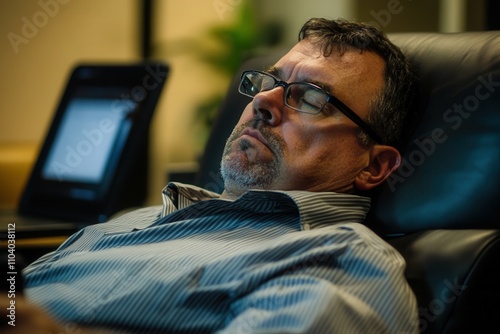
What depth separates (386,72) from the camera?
1568 millimetres

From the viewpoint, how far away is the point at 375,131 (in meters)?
1.54

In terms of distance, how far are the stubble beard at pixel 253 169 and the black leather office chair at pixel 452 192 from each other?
213mm

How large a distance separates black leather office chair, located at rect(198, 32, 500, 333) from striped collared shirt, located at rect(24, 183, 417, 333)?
90 millimetres

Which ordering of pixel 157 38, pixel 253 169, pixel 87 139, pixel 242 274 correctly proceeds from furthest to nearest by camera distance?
pixel 157 38 < pixel 87 139 < pixel 253 169 < pixel 242 274

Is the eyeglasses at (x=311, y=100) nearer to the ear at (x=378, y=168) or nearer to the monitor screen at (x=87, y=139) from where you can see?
the ear at (x=378, y=168)

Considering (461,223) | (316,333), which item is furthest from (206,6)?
(316,333)

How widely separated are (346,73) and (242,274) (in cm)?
55

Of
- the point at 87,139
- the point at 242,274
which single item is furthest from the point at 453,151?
the point at 87,139

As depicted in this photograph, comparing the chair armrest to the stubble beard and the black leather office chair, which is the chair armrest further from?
the stubble beard

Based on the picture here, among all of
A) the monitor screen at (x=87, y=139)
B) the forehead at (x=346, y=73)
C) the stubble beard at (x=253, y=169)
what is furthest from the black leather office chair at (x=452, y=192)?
the monitor screen at (x=87, y=139)

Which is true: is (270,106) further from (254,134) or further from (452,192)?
(452,192)

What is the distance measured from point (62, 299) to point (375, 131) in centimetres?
69

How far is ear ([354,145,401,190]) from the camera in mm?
1529

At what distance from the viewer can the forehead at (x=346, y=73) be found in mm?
1531
